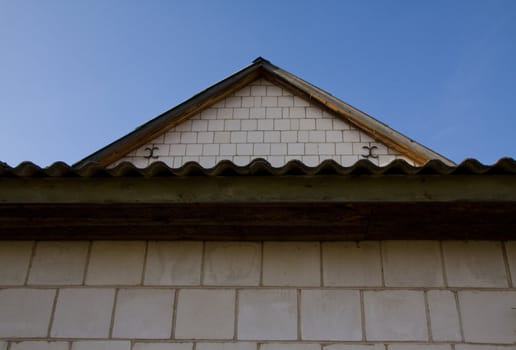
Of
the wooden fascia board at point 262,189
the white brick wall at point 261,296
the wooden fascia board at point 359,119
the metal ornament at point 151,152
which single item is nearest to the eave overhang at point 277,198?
the wooden fascia board at point 262,189

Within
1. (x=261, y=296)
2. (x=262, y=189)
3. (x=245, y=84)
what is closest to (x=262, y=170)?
(x=262, y=189)

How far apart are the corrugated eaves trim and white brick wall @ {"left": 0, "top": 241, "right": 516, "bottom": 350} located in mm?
604

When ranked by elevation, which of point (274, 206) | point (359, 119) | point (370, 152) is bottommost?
point (274, 206)

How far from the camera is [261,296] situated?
303 centimetres

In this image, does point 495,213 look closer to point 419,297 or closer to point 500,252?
point 500,252

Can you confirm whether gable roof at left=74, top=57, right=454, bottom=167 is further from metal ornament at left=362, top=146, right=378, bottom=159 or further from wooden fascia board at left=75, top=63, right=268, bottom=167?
metal ornament at left=362, top=146, right=378, bottom=159

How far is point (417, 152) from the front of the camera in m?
6.40

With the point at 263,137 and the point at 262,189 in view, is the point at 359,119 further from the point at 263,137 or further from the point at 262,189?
the point at 262,189

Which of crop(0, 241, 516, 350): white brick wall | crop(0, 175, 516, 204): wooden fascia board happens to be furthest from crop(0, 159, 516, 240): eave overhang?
crop(0, 241, 516, 350): white brick wall

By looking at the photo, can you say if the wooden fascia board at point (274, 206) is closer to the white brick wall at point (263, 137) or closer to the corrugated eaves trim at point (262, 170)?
the corrugated eaves trim at point (262, 170)

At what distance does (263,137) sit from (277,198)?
406 cm

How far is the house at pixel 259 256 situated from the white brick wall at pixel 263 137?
3.43 meters

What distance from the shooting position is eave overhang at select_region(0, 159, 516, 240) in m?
2.70

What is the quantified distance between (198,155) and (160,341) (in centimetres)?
390
